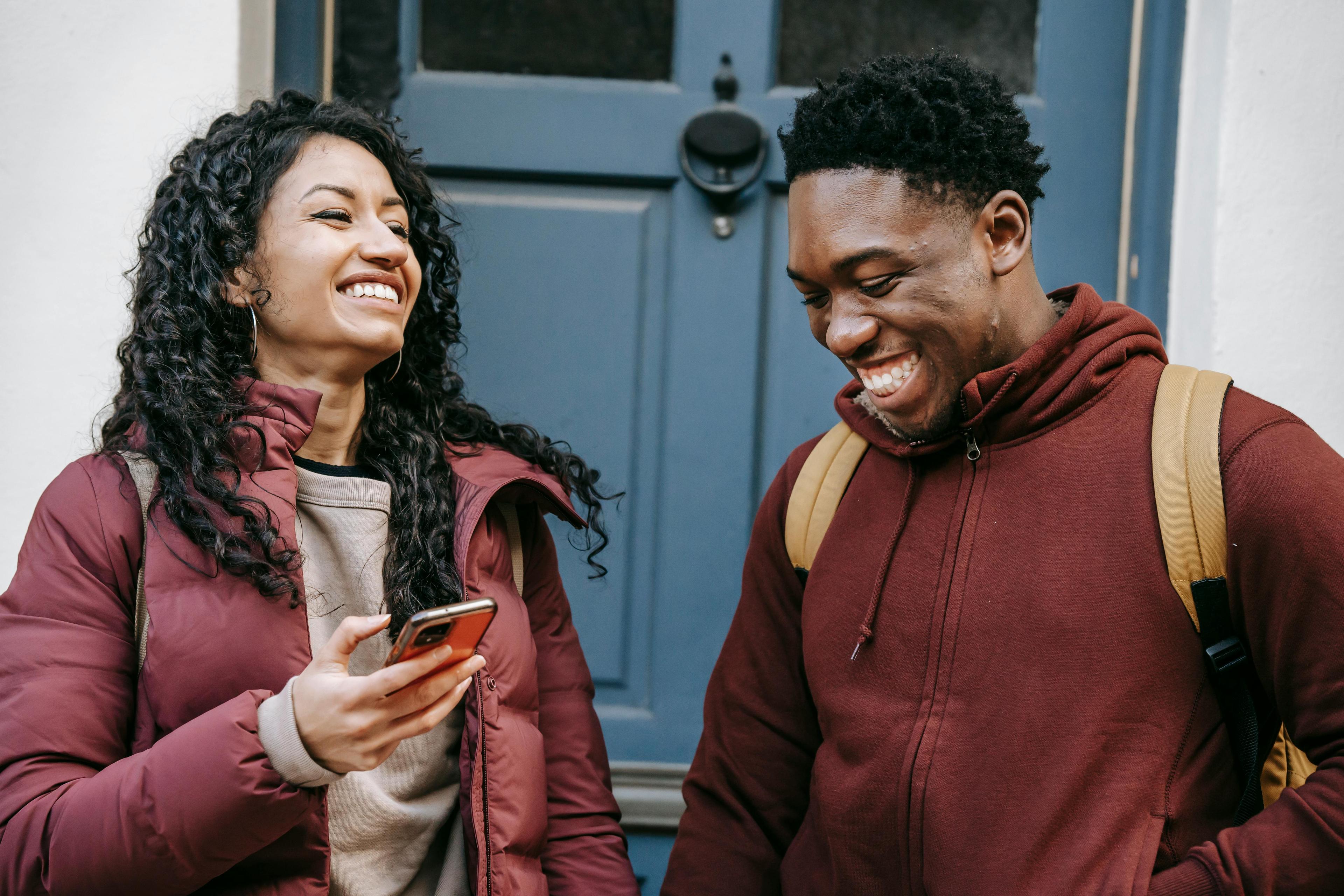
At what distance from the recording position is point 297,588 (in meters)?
1.54

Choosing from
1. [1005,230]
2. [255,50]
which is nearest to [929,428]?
[1005,230]

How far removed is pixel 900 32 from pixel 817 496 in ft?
4.53

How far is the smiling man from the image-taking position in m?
1.33

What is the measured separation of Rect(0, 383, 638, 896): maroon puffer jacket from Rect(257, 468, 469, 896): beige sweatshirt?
0.21ft

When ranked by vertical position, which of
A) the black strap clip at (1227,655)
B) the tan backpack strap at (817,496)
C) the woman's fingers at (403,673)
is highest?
the tan backpack strap at (817,496)

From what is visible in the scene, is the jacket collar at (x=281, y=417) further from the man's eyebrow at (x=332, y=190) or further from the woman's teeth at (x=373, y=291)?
the man's eyebrow at (x=332, y=190)

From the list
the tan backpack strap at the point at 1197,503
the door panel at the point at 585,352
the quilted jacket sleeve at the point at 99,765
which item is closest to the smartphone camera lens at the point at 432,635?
the quilted jacket sleeve at the point at 99,765

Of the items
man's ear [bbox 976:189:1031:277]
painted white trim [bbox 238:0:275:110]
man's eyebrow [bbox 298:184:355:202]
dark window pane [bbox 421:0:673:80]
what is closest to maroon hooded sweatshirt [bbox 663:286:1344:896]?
man's ear [bbox 976:189:1031:277]

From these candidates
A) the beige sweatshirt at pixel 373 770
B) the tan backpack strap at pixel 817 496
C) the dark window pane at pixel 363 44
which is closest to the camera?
the beige sweatshirt at pixel 373 770

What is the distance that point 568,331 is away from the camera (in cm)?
252

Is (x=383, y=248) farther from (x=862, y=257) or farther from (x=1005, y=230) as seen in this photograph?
(x=1005, y=230)

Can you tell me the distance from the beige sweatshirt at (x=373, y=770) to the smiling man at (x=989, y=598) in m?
0.38

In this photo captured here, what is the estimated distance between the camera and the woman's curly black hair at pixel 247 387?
60.9 inches

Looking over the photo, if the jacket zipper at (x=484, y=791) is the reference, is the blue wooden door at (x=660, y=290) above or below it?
above
